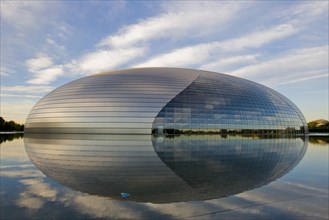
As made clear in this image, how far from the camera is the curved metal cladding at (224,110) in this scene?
33.7m

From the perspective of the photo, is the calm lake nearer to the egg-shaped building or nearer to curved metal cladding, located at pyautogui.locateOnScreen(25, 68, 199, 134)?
curved metal cladding, located at pyautogui.locateOnScreen(25, 68, 199, 134)

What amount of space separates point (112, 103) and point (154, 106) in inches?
188

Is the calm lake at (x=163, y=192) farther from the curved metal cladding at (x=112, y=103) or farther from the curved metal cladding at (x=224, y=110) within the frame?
the curved metal cladding at (x=224, y=110)

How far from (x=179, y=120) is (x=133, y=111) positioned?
5.52m

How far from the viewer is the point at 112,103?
108ft

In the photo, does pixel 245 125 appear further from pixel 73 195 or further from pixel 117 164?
pixel 73 195

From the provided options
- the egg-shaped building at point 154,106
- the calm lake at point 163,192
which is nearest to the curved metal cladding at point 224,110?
the egg-shaped building at point 154,106

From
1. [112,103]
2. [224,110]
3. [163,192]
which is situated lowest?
[163,192]

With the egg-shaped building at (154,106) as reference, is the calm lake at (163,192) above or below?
below

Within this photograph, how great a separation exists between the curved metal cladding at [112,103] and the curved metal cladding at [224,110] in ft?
4.37

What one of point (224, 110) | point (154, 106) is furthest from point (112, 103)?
point (224, 110)

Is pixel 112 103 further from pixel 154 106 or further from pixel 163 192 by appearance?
pixel 163 192

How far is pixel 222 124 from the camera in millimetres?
35688

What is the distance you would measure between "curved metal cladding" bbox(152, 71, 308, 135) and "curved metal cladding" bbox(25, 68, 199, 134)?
1333 millimetres
